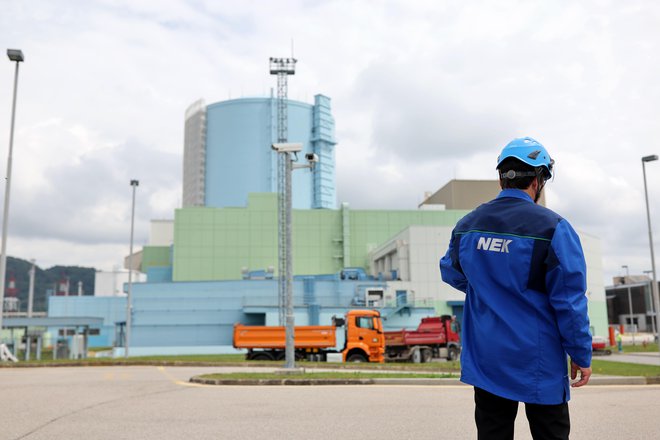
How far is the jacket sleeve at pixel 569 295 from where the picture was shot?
2.74 metres

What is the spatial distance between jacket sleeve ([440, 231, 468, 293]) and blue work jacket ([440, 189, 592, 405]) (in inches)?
6.3

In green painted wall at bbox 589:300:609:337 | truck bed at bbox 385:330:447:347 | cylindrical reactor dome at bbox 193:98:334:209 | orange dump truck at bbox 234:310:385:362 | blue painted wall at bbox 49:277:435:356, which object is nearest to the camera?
orange dump truck at bbox 234:310:385:362

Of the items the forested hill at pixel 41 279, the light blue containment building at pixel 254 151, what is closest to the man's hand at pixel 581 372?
the light blue containment building at pixel 254 151

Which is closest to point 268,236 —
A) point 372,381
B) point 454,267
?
point 372,381

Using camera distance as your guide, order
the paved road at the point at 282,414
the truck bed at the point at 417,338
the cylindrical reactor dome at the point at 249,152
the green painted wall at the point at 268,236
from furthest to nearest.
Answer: the cylindrical reactor dome at the point at 249,152
the green painted wall at the point at 268,236
the truck bed at the point at 417,338
the paved road at the point at 282,414

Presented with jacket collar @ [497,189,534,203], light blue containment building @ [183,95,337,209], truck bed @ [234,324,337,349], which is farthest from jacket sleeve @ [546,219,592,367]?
light blue containment building @ [183,95,337,209]

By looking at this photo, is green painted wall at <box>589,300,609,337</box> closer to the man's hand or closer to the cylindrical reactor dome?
the cylindrical reactor dome

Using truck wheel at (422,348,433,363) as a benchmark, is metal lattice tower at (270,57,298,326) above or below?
above

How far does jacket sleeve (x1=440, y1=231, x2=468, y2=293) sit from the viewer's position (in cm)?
322

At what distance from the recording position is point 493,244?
9.74ft

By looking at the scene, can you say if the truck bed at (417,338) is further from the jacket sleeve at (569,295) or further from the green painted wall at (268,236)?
the green painted wall at (268,236)

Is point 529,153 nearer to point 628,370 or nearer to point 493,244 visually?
point 493,244

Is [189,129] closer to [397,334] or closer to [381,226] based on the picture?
[381,226]

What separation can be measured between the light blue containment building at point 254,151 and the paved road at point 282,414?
64091mm
